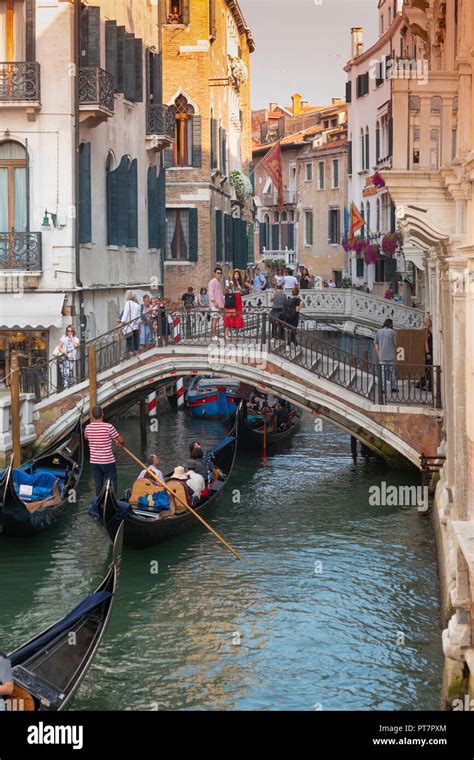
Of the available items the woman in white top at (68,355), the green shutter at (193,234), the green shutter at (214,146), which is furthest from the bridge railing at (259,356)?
the green shutter at (214,146)

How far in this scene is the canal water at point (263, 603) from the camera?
27.1ft

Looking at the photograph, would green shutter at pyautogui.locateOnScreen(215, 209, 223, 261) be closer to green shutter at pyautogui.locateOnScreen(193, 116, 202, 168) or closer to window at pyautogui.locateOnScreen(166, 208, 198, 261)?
window at pyautogui.locateOnScreen(166, 208, 198, 261)

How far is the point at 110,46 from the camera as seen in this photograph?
16031 millimetres

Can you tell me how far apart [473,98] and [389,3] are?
65.7ft

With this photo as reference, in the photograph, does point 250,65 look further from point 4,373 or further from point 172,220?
point 4,373

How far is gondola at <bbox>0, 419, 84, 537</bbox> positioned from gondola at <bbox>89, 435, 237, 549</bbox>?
0.77 metres

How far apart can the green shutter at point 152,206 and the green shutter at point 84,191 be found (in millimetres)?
3473

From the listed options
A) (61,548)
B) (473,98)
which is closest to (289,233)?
(61,548)

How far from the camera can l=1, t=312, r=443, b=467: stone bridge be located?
13227mm

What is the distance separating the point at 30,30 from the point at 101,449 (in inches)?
223

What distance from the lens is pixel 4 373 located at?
1553cm

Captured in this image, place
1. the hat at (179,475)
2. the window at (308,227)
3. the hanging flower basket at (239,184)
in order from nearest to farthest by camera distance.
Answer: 1. the hat at (179,475)
2. the hanging flower basket at (239,184)
3. the window at (308,227)

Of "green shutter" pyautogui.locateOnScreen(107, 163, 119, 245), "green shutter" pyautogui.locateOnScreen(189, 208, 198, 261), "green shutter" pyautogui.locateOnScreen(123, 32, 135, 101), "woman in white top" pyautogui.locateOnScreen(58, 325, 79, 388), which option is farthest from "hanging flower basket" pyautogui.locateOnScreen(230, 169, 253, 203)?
"woman in white top" pyautogui.locateOnScreen(58, 325, 79, 388)

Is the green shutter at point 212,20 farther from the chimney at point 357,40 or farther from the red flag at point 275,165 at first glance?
the chimney at point 357,40
